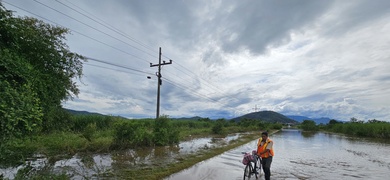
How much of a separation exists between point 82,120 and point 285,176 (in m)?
21.3

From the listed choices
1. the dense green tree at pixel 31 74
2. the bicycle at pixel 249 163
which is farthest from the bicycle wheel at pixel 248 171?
the dense green tree at pixel 31 74

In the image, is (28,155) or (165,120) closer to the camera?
(28,155)

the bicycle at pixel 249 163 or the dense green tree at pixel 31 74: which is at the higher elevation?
the dense green tree at pixel 31 74

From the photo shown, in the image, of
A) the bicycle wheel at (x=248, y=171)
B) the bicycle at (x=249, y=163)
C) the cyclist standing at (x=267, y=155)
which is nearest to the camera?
the cyclist standing at (x=267, y=155)

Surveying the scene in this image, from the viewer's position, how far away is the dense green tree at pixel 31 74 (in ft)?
15.9

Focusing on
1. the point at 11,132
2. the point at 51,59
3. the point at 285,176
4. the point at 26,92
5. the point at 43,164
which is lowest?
the point at 285,176

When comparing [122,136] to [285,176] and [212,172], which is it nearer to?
[212,172]

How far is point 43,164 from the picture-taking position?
34.6 feet

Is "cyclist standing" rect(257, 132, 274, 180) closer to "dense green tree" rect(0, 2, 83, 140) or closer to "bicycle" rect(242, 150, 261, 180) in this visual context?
"bicycle" rect(242, 150, 261, 180)

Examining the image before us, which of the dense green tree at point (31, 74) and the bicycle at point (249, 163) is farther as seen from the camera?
the bicycle at point (249, 163)

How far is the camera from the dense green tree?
15.9 ft

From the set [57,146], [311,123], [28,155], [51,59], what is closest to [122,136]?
[57,146]

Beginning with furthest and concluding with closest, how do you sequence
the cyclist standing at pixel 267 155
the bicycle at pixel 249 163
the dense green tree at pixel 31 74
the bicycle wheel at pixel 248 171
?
1. the bicycle wheel at pixel 248 171
2. the bicycle at pixel 249 163
3. the cyclist standing at pixel 267 155
4. the dense green tree at pixel 31 74

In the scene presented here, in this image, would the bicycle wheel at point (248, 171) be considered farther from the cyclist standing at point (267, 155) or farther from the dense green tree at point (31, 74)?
the dense green tree at point (31, 74)
